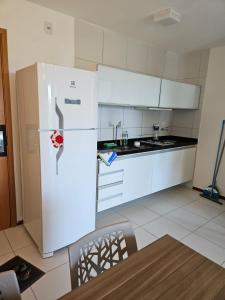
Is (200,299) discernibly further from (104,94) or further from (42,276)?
(104,94)

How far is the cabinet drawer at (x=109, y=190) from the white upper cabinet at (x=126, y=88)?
3.21ft

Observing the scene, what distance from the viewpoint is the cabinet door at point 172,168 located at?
2990mm

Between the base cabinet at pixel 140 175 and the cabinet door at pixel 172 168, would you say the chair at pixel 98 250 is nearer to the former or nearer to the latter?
the base cabinet at pixel 140 175

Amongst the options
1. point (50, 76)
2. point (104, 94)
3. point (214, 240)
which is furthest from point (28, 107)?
point (214, 240)

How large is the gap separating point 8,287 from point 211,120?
3422mm

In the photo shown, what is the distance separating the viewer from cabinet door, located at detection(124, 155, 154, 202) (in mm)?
2600

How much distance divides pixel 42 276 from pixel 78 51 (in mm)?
2308

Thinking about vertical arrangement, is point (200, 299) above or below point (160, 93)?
below

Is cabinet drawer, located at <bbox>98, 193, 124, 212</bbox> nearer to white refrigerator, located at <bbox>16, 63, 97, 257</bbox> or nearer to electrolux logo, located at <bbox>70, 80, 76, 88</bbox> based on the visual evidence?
white refrigerator, located at <bbox>16, 63, 97, 257</bbox>

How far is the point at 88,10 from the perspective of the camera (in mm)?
2135

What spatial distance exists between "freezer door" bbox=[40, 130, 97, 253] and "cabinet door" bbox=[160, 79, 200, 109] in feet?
5.05

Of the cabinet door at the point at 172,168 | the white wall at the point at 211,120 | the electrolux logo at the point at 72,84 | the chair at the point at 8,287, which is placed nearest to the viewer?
the chair at the point at 8,287

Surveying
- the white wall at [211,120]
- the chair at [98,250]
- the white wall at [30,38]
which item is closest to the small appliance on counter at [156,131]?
the white wall at [211,120]

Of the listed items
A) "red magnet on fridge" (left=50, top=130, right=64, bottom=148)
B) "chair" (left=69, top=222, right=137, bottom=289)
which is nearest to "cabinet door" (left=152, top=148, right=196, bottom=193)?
"red magnet on fridge" (left=50, top=130, right=64, bottom=148)
